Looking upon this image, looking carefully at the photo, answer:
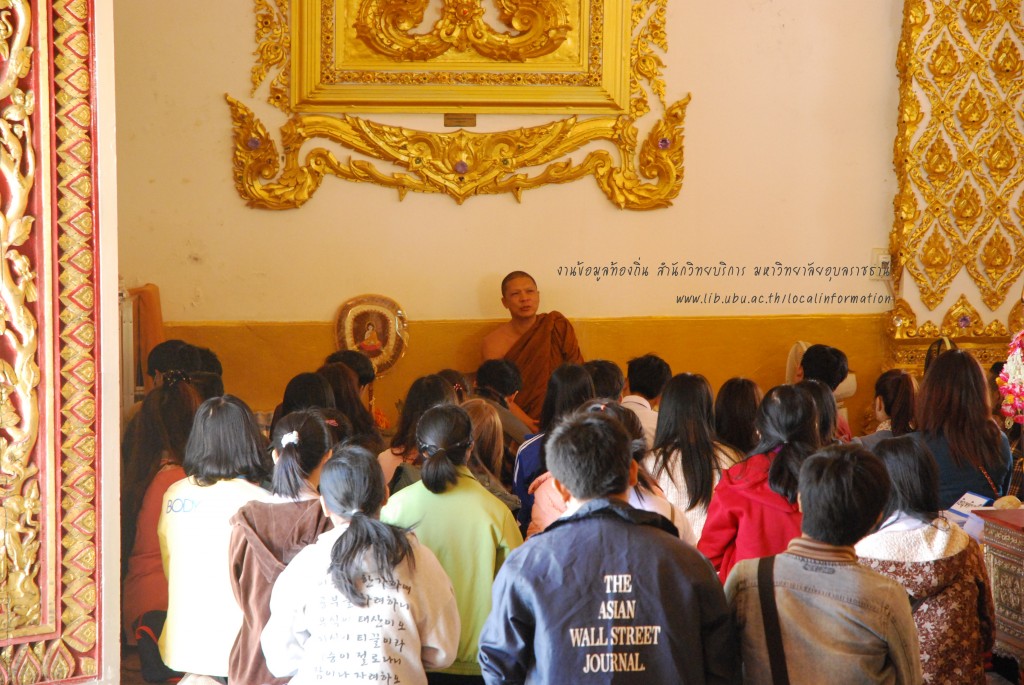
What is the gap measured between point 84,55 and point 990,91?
6742 mm

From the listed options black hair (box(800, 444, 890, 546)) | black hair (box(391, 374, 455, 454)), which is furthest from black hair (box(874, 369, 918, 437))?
black hair (box(800, 444, 890, 546))

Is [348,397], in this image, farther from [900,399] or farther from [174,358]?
[900,399]

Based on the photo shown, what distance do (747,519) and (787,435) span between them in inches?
11.9

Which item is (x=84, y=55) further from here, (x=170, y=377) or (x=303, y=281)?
(x=303, y=281)

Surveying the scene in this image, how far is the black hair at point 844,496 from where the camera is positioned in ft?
8.62

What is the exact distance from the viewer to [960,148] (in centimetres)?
822

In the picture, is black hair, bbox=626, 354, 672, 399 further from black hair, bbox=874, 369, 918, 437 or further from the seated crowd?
black hair, bbox=874, 369, 918, 437

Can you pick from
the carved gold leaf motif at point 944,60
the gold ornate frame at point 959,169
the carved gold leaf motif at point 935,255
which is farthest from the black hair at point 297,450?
the carved gold leaf motif at point 944,60

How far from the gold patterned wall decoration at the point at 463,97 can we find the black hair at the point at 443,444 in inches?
175

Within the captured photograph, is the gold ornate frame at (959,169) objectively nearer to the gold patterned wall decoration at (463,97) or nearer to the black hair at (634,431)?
the gold patterned wall decoration at (463,97)

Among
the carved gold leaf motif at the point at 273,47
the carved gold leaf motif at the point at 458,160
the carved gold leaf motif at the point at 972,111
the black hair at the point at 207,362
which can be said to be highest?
the carved gold leaf motif at the point at 273,47

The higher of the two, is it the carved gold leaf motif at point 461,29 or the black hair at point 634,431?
the carved gold leaf motif at point 461,29

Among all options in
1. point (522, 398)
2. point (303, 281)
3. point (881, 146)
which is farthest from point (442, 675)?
point (881, 146)

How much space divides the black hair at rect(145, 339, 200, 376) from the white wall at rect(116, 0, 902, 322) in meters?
1.57
